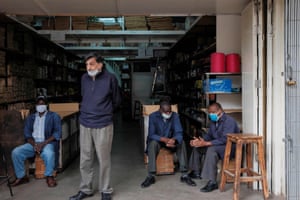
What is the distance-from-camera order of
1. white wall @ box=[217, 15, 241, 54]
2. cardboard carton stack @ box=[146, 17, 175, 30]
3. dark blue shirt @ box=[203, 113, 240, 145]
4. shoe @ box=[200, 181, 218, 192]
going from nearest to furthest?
shoe @ box=[200, 181, 218, 192] < dark blue shirt @ box=[203, 113, 240, 145] < white wall @ box=[217, 15, 241, 54] < cardboard carton stack @ box=[146, 17, 175, 30]

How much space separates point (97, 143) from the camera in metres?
3.67

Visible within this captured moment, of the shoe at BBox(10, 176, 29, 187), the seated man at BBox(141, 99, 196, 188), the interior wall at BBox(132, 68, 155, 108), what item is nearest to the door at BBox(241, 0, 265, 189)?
the seated man at BBox(141, 99, 196, 188)

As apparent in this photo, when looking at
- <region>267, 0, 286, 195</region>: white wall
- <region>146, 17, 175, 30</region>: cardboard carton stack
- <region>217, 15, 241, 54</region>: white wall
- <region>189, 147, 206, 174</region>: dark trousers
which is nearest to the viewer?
<region>267, 0, 286, 195</region>: white wall

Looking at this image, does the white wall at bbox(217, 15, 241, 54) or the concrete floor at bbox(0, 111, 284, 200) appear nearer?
the concrete floor at bbox(0, 111, 284, 200)

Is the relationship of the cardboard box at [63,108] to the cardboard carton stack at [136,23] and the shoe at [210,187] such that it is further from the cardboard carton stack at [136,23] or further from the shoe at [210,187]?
the shoe at [210,187]

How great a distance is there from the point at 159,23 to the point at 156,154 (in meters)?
4.00

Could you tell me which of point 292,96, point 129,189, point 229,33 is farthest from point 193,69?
point 292,96

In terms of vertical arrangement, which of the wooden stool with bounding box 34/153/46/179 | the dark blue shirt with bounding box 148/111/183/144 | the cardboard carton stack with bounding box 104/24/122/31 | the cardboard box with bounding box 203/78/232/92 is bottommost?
the wooden stool with bounding box 34/153/46/179

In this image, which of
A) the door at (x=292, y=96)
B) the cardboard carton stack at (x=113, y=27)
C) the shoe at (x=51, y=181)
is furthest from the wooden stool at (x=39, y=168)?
the cardboard carton stack at (x=113, y=27)

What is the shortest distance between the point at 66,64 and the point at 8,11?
5.95m

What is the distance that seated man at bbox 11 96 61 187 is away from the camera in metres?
4.31

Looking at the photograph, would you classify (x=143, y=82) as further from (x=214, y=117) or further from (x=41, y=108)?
(x=214, y=117)

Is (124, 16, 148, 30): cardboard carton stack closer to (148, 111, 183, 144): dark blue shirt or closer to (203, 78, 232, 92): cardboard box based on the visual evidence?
(203, 78, 232, 92): cardboard box

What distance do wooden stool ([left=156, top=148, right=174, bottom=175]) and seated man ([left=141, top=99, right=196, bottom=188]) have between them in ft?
0.61
